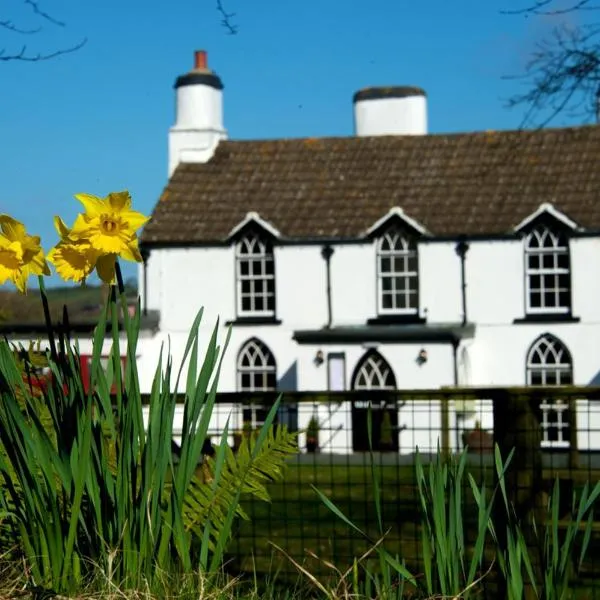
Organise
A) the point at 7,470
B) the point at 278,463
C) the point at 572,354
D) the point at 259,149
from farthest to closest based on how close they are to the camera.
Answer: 1. the point at 259,149
2. the point at 572,354
3. the point at 278,463
4. the point at 7,470

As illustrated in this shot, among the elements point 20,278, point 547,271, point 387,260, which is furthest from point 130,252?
point 387,260

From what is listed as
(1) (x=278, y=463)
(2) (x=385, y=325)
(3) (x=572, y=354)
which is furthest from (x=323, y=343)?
(1) (x=278, y=463)

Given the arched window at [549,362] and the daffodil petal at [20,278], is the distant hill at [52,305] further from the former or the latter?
the arched window at [549,362]

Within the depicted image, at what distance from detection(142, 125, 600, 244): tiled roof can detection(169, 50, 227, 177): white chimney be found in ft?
1.83

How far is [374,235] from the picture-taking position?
36.8m

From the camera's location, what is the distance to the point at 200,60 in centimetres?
4266

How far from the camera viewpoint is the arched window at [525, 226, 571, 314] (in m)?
36.1

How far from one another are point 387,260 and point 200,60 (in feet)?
31.5

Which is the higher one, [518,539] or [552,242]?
[552,242]

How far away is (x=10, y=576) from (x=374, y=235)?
31784mm

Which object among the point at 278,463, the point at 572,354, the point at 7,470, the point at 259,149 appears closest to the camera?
the point at 7,470

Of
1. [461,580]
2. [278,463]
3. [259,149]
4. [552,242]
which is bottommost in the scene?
[461,580]

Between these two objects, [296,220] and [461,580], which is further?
[296,220]

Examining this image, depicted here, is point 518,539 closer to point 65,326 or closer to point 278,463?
point 278,463
